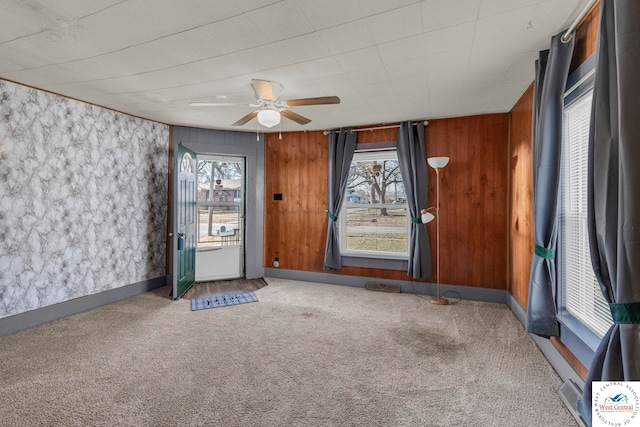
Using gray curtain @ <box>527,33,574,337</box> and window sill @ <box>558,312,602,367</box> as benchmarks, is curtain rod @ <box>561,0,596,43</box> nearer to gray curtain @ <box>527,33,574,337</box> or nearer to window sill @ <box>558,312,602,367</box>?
gray curtain @ <box>527,33,574,337</box>

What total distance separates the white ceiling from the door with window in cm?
168

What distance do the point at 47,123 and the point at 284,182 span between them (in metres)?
3.15

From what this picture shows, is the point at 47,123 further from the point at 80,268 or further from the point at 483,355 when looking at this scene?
the point at 483,355

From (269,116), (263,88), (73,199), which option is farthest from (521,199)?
→ (73,199)

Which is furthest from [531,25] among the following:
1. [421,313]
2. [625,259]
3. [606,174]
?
[421,313]

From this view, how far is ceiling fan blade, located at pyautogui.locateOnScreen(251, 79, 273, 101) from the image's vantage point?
113 inches

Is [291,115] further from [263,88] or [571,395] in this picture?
[571,395]

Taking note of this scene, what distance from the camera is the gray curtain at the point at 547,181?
214cm

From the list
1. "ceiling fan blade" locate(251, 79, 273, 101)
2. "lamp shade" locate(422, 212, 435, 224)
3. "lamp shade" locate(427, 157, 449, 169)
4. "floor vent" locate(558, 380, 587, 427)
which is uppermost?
"ceiling fan blade" locate(251, 79, 273, 101)

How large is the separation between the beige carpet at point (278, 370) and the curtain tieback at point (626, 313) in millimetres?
908

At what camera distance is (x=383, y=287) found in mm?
4621

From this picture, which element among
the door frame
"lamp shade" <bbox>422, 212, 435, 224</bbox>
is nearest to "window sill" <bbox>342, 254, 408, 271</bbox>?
"lamp shade" <bbox>422, 212, 435, 224</bbox>

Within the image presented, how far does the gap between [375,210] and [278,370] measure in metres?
3.01

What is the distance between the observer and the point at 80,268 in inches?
145
